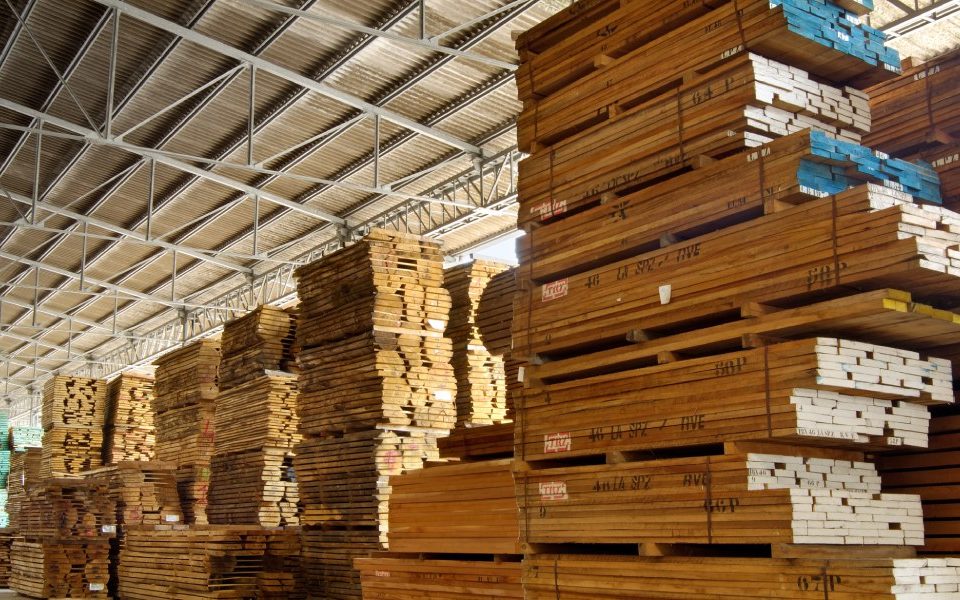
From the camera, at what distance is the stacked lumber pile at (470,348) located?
13.1 metres

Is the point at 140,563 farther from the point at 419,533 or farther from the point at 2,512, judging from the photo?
the point at 2,512

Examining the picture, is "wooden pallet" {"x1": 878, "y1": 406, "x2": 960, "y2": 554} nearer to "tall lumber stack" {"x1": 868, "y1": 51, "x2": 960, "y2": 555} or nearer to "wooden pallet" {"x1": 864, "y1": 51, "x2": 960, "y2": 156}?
"tall lumber stack" {"x1": 868, "y1": 51, "x2": 960, "y2": 555}

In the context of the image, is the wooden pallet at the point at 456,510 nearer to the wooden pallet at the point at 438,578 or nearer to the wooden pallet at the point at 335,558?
the wooden pallet at the point at 438,578

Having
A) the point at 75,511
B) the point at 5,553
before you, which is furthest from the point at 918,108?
the point at 5,553

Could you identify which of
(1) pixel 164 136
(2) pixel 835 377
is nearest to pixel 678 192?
(2) pixel 835 377

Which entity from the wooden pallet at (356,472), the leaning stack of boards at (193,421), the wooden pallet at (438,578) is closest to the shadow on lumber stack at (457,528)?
the wooden pallet at (438,578)

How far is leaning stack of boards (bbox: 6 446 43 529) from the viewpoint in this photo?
24.6m

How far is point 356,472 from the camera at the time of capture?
38.5 feet

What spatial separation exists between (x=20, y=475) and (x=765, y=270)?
81.5 ft

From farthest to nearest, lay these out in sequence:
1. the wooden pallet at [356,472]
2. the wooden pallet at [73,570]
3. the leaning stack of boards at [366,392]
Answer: the wooden pallet at [73,570], the leaning stack of boards at [366,392], the wooden pallet at [356,472]

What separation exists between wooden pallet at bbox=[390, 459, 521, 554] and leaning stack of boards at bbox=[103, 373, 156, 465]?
15.6m

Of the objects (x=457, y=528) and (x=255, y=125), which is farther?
(x=255, y=125)

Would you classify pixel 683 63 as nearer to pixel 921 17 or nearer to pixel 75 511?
pixel 921 17

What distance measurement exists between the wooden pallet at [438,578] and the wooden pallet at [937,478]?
2.54 m
